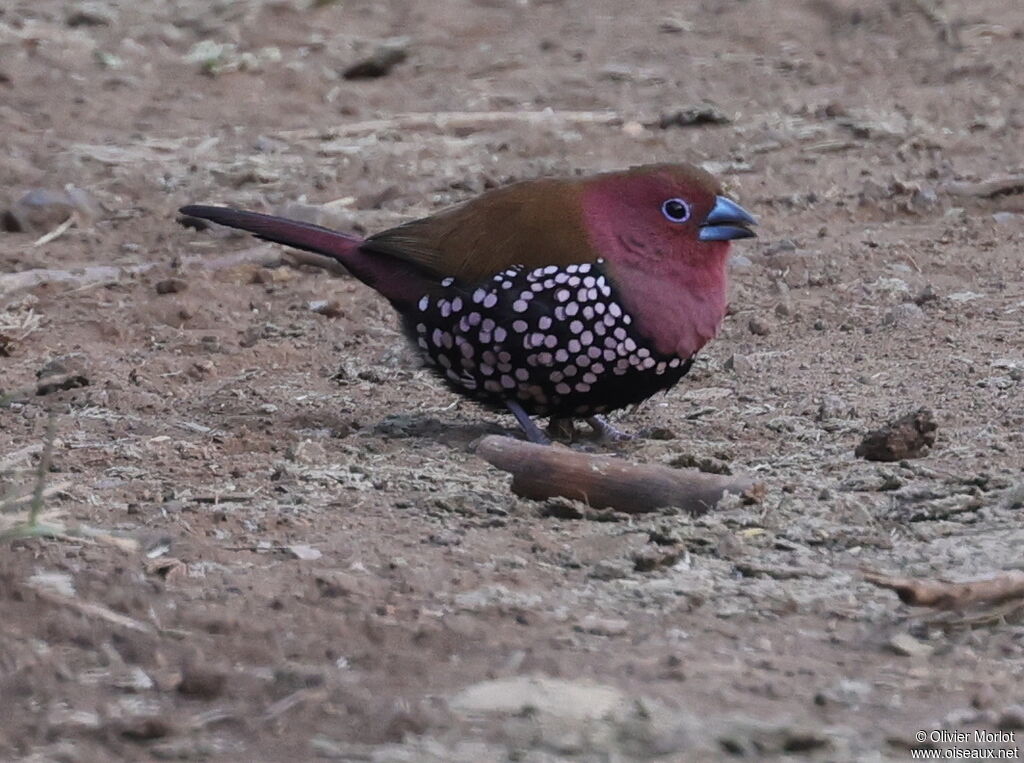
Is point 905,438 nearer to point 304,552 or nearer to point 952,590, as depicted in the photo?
point 952,590

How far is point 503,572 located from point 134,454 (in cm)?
145

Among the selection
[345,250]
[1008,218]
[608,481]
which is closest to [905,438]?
[608,481]

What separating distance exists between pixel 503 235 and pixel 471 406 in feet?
2.37

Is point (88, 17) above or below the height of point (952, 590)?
below

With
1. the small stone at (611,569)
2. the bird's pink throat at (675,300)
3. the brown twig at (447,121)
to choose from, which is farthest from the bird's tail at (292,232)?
the brown twig at (447,121)

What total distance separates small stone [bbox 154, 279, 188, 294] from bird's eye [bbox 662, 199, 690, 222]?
7.07ft

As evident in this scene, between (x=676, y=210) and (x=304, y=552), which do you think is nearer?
(x=304, y=552)

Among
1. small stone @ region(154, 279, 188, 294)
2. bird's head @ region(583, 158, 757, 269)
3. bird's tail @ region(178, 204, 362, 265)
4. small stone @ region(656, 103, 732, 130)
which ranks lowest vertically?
small stone @ region(154, 279, 188, 294)

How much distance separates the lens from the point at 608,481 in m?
4.20

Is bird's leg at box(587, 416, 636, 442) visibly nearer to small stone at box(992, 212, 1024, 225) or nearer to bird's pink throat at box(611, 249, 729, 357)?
bird's pink throat at box(611, 249, 729, 357)

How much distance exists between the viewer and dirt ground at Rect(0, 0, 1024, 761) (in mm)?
3055

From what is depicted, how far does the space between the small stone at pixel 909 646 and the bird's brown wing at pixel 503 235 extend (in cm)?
193

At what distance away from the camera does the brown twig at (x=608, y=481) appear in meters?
4.16

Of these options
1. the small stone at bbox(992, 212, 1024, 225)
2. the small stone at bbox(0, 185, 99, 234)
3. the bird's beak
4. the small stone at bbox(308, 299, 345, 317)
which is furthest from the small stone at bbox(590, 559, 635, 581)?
the small stone at bbox(0, 185, 99, 234)
